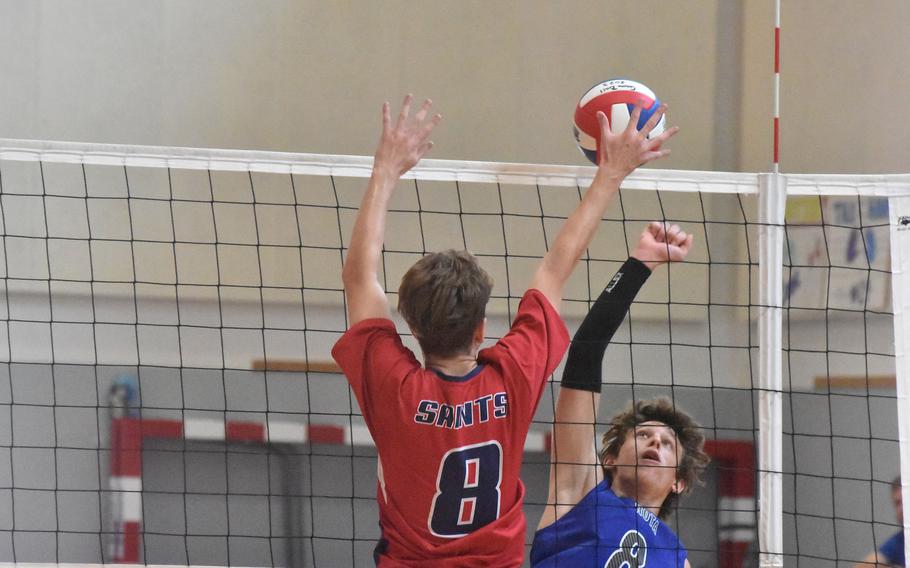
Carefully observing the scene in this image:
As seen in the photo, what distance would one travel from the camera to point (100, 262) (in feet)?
21.1

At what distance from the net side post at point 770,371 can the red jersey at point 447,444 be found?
1256 millimetres

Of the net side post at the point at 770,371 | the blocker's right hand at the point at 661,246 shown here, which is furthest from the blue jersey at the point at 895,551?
the blocker's right hand at the point at 661,246

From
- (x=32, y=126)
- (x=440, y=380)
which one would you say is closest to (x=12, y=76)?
(x=32, y=126)

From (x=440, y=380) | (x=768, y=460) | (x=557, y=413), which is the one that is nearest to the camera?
(x=440, y=380)

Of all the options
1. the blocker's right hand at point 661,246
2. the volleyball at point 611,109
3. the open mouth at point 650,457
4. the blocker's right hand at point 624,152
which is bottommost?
the open mouth at point 650,457

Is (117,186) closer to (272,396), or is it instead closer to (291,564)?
(272,396)

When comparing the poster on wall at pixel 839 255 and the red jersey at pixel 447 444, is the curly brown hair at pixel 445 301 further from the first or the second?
the poster on wall at pixel 839 255

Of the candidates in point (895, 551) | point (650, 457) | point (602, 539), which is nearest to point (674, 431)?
point (650, 457)

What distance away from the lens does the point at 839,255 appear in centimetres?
645

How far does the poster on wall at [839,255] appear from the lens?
616 cm

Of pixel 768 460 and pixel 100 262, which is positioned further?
pixel 100 262

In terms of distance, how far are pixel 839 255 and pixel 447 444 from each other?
16.4 ft

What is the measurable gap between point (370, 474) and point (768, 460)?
3870mm

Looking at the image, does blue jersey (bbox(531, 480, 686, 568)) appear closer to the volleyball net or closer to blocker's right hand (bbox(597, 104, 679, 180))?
blocker's right hand (bbox(597, 104, 679, 180))
